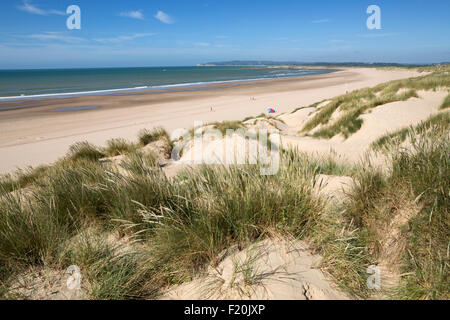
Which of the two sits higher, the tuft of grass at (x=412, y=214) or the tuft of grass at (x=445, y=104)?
the tuft of grass at (x=445, y=104)

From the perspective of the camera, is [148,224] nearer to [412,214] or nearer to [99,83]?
[412,214]

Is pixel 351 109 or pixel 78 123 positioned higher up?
pixel 351 109

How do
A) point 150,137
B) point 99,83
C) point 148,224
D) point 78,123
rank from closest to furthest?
point 148,224 → point 150,137 → point 78,123 → point 99,83

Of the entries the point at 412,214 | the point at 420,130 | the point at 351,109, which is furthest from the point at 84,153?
the point at 351,109

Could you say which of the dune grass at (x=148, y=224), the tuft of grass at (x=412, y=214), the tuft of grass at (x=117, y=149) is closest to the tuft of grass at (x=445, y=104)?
the tuft of grass at (x=412, y=214)

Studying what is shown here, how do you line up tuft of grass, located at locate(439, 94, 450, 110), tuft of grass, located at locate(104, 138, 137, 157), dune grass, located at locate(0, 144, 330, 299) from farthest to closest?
tuft of grass, located at locate(439, 94, 450, 110), tuft of grass, located at locate(104, 138, 137, 157), dune grass, located at locate(0, 144, 330, 299)

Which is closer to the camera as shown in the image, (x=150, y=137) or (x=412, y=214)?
(x=412, y=214)

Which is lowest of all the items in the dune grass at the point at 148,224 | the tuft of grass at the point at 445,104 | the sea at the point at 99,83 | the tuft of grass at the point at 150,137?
the dune grass at the point at 148,224

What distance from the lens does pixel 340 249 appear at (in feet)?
6.55

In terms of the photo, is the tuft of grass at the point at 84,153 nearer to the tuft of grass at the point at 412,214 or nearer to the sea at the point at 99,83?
the tuft of grass at the point at 412,214

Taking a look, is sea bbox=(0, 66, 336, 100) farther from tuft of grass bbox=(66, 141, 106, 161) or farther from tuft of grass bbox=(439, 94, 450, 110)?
tuft of grass bbox=(439, 94, 450, 110)

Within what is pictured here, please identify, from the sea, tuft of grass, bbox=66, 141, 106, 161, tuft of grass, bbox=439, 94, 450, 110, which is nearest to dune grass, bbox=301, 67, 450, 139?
tuft of grass, bbox=439, 94, 450, 110

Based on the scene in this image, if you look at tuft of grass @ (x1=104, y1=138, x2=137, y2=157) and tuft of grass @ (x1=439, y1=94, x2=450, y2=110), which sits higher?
tuft of grass @ (x1=439, y1=94, x2=450, y2=110)
